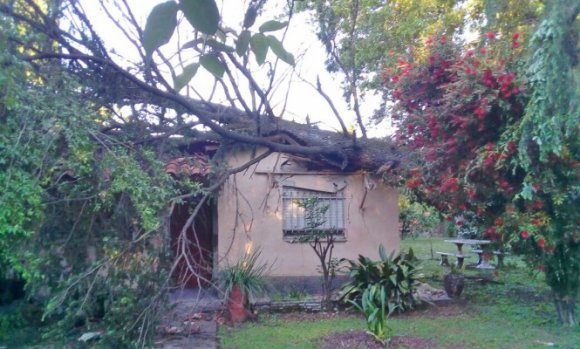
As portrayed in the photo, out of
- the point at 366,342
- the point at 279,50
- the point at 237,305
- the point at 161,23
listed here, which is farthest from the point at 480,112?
the point at 161,23

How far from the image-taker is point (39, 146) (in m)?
6.46

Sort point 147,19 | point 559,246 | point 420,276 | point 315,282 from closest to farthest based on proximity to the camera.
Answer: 1. point 147,19
2. point 559,246
3. point 420,276
4. point 315,282

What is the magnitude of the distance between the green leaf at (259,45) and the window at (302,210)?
9.86 m

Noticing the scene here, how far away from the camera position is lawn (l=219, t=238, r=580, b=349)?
30.9ft

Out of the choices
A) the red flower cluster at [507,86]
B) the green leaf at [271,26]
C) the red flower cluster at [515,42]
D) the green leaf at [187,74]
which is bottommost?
the green leaf at [187,74]

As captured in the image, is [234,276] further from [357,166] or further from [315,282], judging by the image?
[357,166]

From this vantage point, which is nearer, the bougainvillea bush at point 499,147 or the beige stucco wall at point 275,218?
the bougainvillea bush at point 499,147

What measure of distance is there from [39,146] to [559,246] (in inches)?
280

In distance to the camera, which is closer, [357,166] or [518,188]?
[518,188]

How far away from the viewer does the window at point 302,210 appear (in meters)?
13.5

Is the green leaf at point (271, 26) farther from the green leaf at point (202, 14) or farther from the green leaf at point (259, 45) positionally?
the green leaf at point (202, 14)

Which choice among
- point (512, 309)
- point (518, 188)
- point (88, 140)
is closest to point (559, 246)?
point (518, 188)

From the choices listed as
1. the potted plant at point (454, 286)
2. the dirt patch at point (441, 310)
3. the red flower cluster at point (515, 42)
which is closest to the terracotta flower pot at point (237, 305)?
the dirt patch at point (441, 310)

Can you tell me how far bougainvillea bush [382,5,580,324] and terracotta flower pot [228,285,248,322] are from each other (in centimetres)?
328
